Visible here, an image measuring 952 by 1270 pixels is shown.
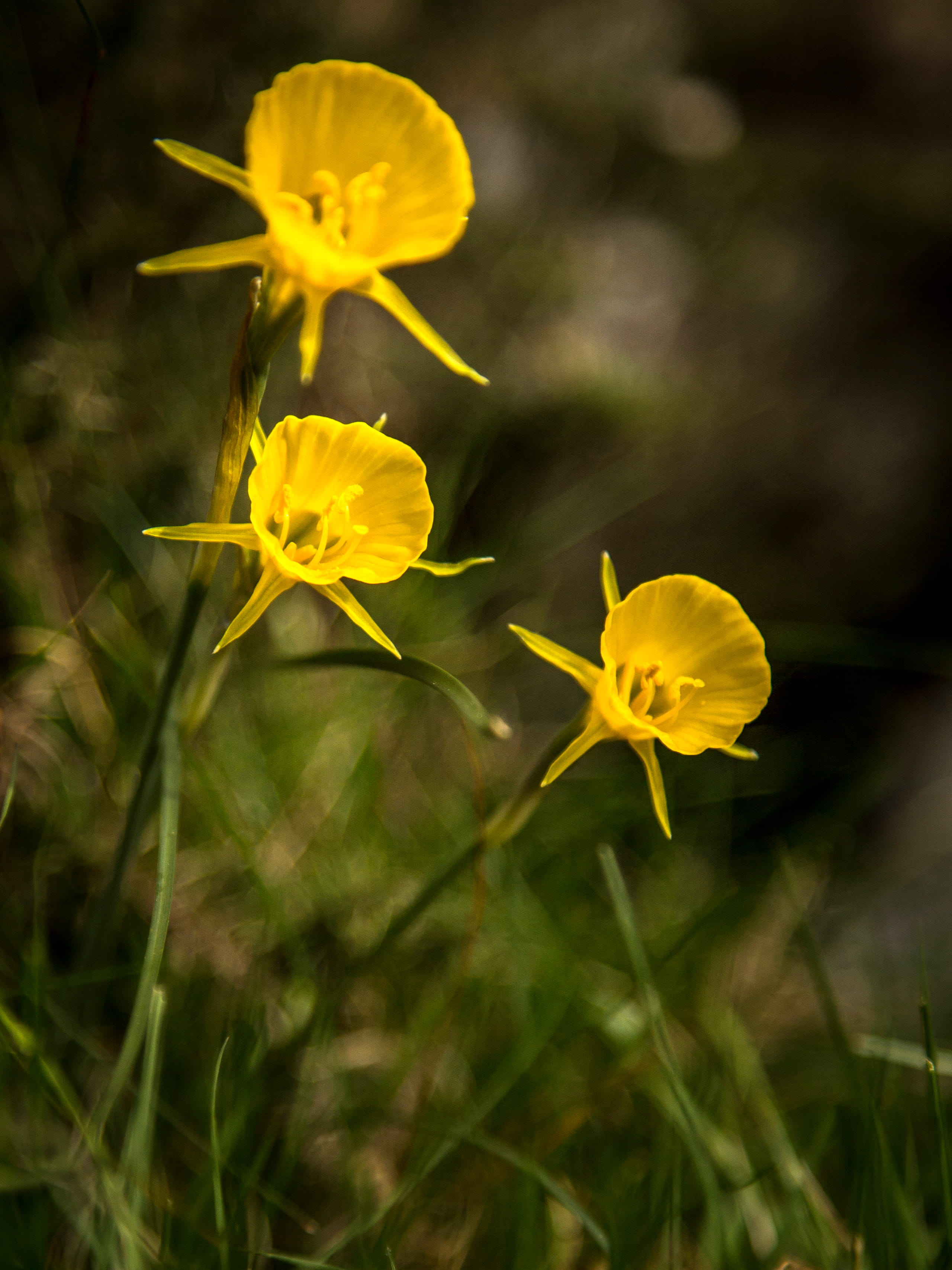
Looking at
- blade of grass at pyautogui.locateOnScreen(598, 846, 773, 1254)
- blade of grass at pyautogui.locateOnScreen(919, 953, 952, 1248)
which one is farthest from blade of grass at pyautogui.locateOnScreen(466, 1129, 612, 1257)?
blade of grass at pyautogui.locateOnScreen(919, 953, 952, 1248)

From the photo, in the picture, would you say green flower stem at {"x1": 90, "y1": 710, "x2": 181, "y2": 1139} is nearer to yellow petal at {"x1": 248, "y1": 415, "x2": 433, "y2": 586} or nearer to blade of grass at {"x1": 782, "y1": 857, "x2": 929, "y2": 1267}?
yellow petal at {"x1": 248, "y1": 415, "x2": 433, "y2": 586}

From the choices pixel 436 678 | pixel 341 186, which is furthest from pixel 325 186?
pixel 436 678

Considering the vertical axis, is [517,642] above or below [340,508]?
below

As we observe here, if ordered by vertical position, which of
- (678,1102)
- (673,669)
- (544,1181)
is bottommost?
(544,1181)

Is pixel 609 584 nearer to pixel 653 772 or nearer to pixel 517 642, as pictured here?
pixel 653 772

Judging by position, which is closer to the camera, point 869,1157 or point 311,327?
point 311,327
